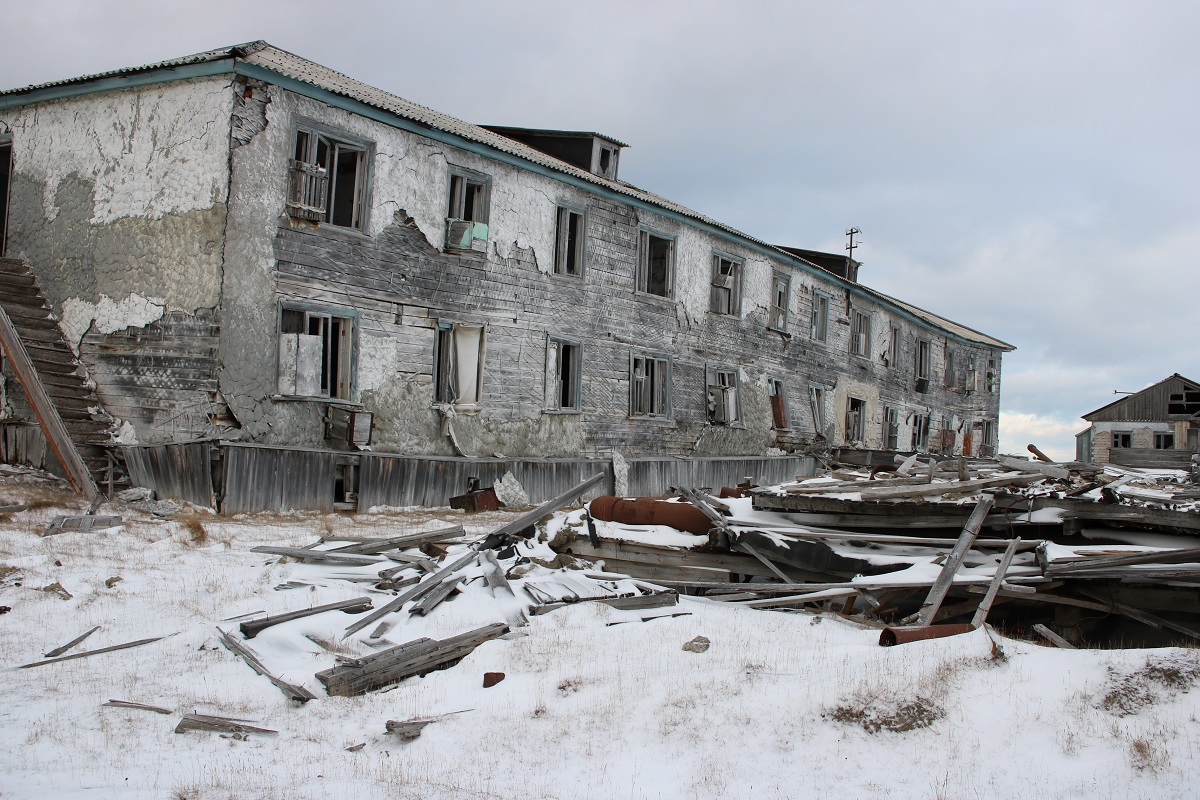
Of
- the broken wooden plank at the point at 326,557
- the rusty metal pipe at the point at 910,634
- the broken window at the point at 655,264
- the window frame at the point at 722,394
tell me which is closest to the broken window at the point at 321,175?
the broken wooden plank at the point at 326,557

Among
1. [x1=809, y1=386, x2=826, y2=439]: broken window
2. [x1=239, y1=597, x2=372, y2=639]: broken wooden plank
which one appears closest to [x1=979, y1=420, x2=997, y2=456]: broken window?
[x1=809, y1=386, x2=826, y2=439]: broken window

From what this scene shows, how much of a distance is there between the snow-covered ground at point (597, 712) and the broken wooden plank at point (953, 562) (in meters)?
0.63

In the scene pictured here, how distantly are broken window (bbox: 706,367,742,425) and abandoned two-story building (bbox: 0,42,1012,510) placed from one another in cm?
164

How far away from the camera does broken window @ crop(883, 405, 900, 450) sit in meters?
33.0

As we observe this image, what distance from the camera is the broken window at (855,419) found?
30656 millimetres

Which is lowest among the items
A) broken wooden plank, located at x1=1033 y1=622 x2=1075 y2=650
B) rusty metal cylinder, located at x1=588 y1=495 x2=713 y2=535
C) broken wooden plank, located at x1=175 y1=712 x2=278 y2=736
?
broken wooden plank, located at x1=175 y1=712 x2=278 y2=736

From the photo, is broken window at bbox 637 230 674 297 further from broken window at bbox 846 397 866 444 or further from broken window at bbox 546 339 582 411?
broken window at bbox 846 397 866 444

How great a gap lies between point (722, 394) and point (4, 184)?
1672 centimetres

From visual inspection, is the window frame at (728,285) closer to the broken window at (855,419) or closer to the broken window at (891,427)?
the broken window at (855,419)

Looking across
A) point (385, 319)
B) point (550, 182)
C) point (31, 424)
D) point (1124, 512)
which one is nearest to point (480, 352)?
point (385, 319)

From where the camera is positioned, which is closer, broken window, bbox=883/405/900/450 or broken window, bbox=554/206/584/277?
broken window, bbox=554/206/584/277

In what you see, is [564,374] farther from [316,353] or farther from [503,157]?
[316,353]

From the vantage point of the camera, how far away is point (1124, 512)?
9.55m

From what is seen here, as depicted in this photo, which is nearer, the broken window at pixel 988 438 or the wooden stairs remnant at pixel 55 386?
the wooden stairs remnant at pixel 55 386
